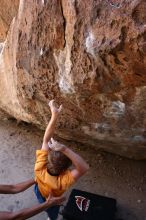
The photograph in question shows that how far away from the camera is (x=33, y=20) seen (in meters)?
2.61

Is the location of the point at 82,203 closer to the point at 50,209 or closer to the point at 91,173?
the point at 50,209

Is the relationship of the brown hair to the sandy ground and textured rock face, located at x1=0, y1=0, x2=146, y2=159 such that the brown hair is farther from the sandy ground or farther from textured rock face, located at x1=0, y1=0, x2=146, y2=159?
the sandy ground

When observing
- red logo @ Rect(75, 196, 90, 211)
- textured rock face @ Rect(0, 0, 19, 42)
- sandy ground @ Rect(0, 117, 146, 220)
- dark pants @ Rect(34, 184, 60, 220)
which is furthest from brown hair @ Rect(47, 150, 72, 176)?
A: textured rock face @ Rect(0, 0, 19, 42)

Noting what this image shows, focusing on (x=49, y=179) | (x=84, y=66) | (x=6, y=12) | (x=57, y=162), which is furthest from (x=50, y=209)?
(x=6, y=12)

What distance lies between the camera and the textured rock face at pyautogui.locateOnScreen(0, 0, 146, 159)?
2172 mm

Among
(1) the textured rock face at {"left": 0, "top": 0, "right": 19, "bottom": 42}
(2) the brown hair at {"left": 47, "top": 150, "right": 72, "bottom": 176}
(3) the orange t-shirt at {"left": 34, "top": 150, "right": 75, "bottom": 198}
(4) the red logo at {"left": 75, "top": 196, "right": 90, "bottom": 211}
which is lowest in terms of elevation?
(4) the red logo at {"left": 75, "top": 196, "right": 90, "bottom": 211}

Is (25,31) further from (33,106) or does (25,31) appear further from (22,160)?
(22,160)

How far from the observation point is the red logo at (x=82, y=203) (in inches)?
123

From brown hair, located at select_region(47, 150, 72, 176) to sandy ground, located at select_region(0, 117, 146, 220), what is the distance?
87cm

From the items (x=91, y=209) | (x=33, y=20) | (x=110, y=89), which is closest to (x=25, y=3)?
(x=33, y=20)

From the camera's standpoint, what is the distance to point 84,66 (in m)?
2.44

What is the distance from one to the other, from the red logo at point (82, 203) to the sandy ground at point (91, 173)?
1.17 feet

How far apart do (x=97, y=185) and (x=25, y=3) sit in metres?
1.83

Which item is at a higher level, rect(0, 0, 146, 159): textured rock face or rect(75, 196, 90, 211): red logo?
rect(0, 0, 146, 159): textured rock face
